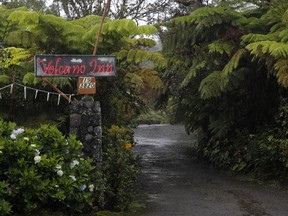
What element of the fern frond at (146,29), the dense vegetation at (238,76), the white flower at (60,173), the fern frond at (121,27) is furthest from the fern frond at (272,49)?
the white flower at (60,173)

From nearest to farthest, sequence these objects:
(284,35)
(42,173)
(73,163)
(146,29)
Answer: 1. (42,173)
2. (73,163)
3. (284,35)
4. (146,29)

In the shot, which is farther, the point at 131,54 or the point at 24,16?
the point at 131,54

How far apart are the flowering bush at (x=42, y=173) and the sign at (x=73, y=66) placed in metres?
0.94

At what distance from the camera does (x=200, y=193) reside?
28.3 feet

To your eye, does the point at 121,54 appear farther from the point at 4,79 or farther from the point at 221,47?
the point at 4,79

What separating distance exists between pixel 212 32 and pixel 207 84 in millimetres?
1979

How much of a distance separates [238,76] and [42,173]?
17.3ft

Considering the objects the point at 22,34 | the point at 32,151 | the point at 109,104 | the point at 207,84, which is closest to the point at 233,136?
the point at 207,84

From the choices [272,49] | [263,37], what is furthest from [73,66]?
[263,37]

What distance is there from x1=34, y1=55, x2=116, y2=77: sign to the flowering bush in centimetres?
94

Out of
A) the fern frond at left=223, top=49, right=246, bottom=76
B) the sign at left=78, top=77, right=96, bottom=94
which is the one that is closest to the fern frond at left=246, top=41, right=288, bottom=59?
the fern frond at left=223, top=49, right=246, bottom=76

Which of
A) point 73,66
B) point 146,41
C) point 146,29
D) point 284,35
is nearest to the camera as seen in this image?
point 73,66

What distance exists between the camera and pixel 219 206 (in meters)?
7.48

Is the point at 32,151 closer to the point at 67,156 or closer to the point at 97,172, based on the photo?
the point at 67,156
